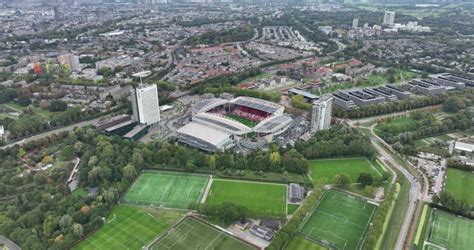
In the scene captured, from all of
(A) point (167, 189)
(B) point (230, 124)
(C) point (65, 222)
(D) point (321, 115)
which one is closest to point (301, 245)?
(A) point (167, 189)

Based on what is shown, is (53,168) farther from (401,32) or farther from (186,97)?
(401,32)

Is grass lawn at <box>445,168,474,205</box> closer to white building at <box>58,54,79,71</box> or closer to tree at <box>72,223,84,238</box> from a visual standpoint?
tree at <box>72,223,84,238</box>

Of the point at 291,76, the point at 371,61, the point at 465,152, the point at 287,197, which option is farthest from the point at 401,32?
the point at 287,197

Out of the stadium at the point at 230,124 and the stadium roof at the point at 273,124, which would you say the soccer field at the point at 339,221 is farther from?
the stadium at the point at 230,124

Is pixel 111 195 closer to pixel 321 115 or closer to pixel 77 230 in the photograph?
pixel 77 230

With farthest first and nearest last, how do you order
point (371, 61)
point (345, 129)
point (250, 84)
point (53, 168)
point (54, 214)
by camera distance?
point (371, 61), point (250, 84), point (345, 129), point (53, 168), point (54, 214)

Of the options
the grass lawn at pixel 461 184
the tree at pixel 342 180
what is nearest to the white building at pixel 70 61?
the tree at pixel 342 180
